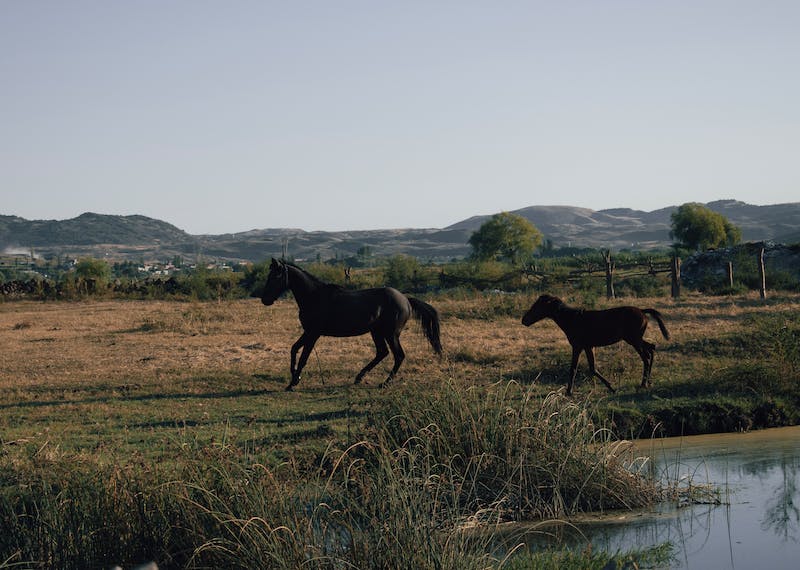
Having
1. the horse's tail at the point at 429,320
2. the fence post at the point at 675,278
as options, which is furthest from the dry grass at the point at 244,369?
the fence post at the point at 675,278

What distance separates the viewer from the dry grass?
1175 centimetres

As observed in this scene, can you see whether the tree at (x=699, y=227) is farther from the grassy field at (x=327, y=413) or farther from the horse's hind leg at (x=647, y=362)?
the horse's hind leg at (x=647, y=362)

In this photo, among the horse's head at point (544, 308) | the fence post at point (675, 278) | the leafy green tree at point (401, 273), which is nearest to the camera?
the horse's head at point (544, 308)

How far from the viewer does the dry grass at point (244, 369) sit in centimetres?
1175

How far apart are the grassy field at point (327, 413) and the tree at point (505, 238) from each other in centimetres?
6245

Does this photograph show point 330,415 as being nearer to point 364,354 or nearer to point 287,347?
point 364,354

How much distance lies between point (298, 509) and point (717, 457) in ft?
20.3

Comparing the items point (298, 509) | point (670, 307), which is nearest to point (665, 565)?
point (298, 509)

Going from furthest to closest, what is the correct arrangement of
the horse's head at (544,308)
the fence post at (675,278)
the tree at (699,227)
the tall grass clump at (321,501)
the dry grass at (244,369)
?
the tree at (699,227), the fence post at (675,278), the horse's head at (544,308), the dry grass at (244,369), the tall grass clump at (321,501)

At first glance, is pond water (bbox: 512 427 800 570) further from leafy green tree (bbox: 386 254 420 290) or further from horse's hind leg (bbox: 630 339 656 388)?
leafy green tree (bbox: 386 254 420 290)

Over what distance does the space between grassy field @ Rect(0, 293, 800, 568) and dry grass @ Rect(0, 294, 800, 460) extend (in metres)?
0.06

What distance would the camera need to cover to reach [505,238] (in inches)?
3504

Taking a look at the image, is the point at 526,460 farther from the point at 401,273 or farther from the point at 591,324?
the point at 401,273

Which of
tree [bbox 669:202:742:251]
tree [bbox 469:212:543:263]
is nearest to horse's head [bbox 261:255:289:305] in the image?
tree [bbox 469:212:543:263]
